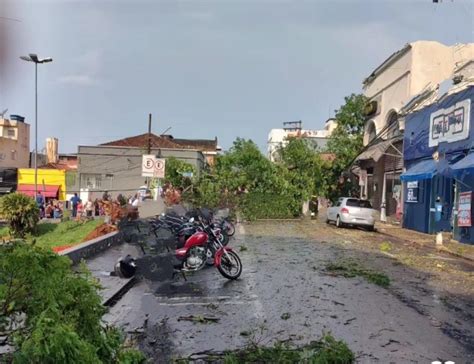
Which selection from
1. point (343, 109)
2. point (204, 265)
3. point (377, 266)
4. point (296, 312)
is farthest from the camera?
point (343, 109)

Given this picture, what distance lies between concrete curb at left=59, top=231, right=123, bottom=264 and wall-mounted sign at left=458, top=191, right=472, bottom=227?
42.3ft

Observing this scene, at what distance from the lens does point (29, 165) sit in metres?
66.6

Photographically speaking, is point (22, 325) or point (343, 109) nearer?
point (22, 325)

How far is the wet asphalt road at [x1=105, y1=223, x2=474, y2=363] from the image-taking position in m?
6.12

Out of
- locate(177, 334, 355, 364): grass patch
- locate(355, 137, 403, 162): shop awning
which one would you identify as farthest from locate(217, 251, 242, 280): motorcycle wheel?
locate(355, 137, 403, 162): shop awning

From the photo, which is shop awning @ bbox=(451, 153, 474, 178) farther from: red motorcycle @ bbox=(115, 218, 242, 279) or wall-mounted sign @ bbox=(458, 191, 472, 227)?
red motorcycle @ bbox=(115, 218, 242, 279)

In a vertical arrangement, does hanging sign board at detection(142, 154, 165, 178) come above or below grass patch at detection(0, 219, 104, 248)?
above

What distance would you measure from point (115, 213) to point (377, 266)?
11836mm

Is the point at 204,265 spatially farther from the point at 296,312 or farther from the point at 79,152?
the point at 79,152

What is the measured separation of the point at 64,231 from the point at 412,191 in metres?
18.7

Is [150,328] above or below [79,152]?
below

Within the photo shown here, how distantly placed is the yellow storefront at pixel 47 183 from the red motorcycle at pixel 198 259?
3518 centimetres

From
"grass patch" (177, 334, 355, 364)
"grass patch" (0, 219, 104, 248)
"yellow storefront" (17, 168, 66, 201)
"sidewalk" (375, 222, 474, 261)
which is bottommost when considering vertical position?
"grass patch" (0, 219, 104, 248)

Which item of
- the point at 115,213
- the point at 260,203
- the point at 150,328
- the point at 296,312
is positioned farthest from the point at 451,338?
the point at 260,203
